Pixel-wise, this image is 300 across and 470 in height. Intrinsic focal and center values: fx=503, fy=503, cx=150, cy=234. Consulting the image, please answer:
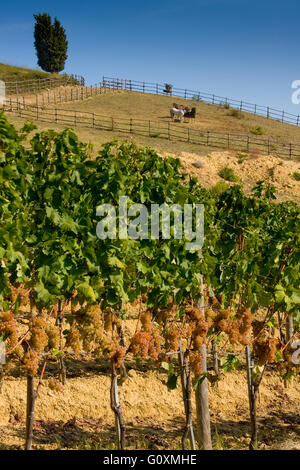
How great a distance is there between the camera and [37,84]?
198 ft

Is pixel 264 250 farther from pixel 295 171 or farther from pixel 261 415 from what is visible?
pixel 295 171

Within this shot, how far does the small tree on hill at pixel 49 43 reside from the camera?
2886 inches

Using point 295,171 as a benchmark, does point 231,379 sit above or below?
below

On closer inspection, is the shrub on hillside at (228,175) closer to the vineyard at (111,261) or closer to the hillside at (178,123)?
the hillside at (178,123)

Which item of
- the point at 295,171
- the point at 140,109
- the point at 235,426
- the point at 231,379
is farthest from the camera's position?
the point at 140,109

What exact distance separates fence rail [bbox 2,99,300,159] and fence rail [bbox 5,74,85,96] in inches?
527

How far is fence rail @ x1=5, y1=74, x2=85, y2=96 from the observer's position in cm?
5709

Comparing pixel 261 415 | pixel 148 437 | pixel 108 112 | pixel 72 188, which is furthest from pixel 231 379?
pixel 108 112

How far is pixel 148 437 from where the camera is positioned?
9195mm

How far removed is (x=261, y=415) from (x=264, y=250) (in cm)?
407

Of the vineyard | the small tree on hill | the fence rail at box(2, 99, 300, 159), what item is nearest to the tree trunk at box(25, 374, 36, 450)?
the vineyard

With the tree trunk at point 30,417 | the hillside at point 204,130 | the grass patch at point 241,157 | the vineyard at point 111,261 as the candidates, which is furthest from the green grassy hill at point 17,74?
the tree trunk at point 30,417

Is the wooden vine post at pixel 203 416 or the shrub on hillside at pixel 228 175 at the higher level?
the shrub on hillside at pixel 228 175

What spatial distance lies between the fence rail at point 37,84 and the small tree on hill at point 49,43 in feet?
33.9
